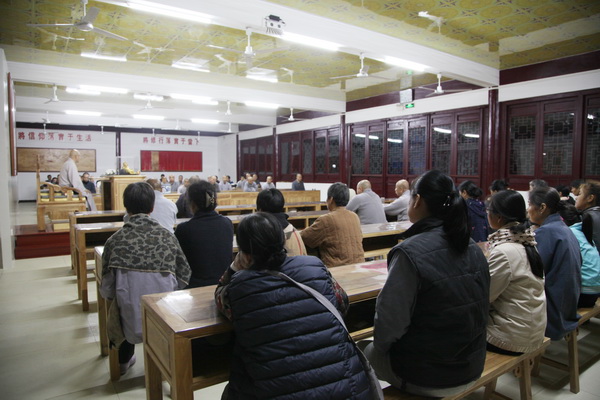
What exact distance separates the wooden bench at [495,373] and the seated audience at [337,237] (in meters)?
1.22

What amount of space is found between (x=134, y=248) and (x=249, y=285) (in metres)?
1.24

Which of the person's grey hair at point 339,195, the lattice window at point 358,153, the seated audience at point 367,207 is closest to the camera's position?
the person's grey hair at point 339,195

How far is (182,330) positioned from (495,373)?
1.42 m

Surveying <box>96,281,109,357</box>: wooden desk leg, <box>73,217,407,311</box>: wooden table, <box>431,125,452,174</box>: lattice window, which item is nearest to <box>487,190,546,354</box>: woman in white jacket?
<box>73,217,407,311</box>: wooden table

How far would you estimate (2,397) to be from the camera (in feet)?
7.84

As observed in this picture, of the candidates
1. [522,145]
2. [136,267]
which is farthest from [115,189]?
[522,145]

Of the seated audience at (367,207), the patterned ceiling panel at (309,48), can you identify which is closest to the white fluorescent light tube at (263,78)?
the patterned ceiling panel at (309,48)

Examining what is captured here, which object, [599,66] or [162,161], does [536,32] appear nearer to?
[599,66]

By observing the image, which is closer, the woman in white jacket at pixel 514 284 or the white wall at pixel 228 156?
the woman in white jacket at pixel 514 284

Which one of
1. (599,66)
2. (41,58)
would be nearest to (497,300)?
(599,66)

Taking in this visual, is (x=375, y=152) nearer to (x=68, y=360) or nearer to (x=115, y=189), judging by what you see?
(x=115, y=189)

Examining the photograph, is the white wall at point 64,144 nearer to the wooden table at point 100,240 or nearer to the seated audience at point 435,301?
the wooden table at point 100,240

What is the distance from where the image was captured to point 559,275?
2.23 metres

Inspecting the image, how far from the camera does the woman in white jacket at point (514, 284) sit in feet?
5.85
